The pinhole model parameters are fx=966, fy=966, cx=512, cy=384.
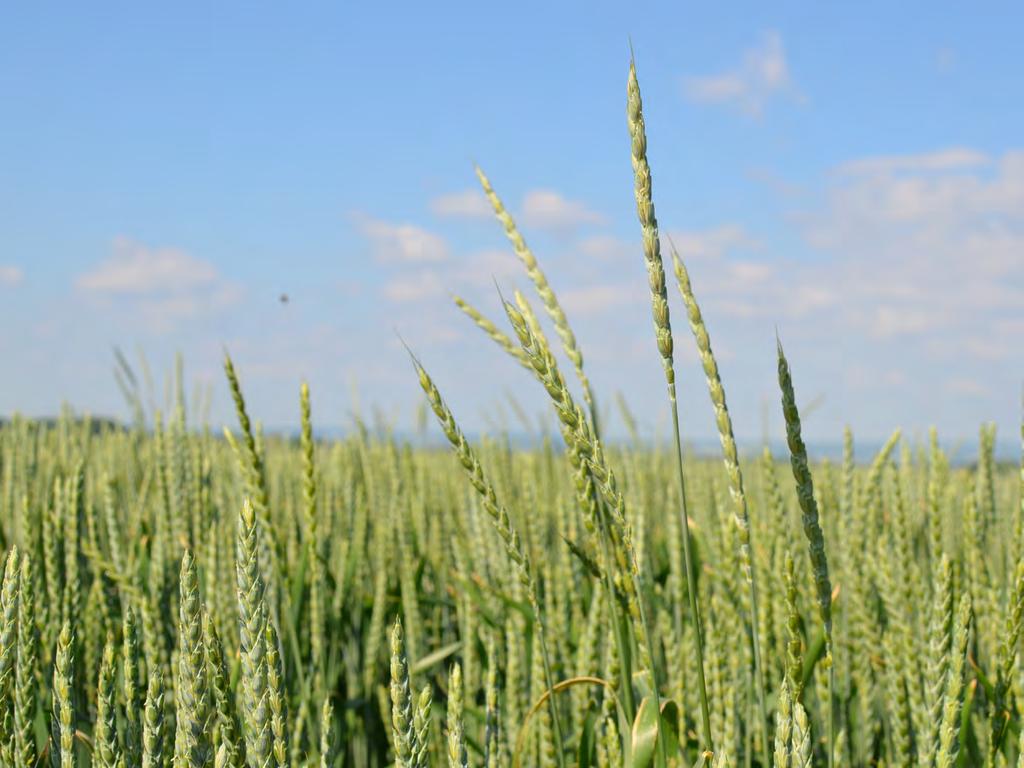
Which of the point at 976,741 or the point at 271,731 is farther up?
the point at 271,731

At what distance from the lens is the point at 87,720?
1.60m

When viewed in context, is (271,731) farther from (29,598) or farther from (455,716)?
(29,598)

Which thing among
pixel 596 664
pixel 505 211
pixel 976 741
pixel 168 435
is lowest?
pixel 976 741

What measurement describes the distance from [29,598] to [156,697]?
0.72 ft

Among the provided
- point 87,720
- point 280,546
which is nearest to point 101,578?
point 87,720

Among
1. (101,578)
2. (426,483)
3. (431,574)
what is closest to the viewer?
(101,578)

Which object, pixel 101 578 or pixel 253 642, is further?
pixel 101 578

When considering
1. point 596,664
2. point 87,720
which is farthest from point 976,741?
point 87,720

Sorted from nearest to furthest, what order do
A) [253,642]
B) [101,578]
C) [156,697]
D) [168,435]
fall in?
[253,642], [156,697], [101,578], [168,435]

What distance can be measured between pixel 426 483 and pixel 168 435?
1.10 meters

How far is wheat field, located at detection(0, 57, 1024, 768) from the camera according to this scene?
0.77 meters

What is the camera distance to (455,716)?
764 mm

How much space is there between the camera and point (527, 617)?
1859 millimetres

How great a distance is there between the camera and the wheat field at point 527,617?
770mm
